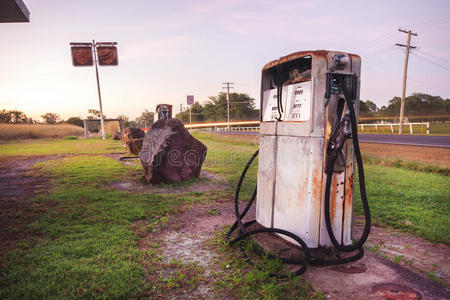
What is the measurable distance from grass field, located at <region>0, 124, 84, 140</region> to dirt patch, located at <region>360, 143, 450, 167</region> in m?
30.4

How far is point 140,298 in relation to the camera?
1993 millimetres

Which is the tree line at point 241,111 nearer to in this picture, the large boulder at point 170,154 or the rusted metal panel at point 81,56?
the rusted metal panel at point 81,56

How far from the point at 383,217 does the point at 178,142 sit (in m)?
4.44

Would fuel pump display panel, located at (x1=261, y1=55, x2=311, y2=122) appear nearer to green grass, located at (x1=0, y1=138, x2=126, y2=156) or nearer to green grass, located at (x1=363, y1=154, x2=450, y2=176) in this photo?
green grass, located at (x1=363, y1=154, x2=450, y2=176)

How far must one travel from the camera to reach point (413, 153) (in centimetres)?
868

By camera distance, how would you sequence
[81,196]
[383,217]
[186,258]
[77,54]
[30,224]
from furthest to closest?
[77,54], [81,196], [383,217], [30,224], [186,258]

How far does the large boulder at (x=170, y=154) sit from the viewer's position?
19.1 ft

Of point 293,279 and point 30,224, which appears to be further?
point 30,224

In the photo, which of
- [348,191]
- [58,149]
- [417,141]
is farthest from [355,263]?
[58,149]

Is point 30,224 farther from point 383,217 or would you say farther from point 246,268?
point 383,217

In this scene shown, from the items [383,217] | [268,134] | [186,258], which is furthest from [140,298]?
[383,217]

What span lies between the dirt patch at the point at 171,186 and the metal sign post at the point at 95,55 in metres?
21.1

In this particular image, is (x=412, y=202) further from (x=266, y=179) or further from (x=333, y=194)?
(x=266, y=179)

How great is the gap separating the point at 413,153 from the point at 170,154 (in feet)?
27.7
